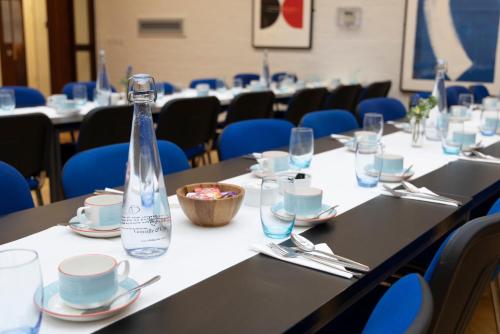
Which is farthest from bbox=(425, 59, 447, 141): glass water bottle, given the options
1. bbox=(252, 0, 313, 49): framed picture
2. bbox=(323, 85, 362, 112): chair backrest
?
bbox=(252, 0, 313, 49): framed picture

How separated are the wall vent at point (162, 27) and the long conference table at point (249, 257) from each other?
6.23 m

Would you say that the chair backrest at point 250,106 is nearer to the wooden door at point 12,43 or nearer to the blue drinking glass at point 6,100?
the blue drinking glass at point 6,100

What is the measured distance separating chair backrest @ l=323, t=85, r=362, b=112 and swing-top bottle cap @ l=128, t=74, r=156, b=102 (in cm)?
391

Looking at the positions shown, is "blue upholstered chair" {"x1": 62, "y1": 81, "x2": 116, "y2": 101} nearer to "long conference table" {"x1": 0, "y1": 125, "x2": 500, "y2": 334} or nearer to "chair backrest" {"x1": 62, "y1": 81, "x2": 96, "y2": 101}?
"chair backrest" {"x1": 62, "y1": 81, "x2": 96, "y2": 101}

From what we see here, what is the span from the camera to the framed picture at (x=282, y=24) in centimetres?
673

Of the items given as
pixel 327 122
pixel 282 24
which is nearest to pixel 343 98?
pixel 282 24

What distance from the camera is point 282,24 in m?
6.86

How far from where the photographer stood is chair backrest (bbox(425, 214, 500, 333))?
96 cm

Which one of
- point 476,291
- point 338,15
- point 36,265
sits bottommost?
point 476,291

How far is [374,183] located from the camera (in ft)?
5.70

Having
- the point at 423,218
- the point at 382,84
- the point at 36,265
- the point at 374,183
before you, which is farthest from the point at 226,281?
the point at 382,84

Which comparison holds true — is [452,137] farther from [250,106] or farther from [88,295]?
[250,106]

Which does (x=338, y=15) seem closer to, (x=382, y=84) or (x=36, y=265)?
(x=382, y=84)

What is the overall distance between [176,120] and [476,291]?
252 centimetres
